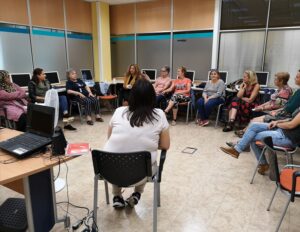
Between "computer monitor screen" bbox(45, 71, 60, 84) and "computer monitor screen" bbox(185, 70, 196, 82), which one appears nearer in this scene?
"computer monitor screen" bbox(45, 71, 60, 84)

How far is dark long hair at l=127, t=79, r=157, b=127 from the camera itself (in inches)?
72.2

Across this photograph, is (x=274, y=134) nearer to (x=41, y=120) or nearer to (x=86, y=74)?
(x=41, y=120)

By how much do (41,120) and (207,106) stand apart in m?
3.71

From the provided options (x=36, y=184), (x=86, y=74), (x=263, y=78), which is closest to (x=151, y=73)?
(x=86, y=74)

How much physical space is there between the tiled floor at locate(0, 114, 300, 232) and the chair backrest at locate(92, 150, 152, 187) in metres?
0.53

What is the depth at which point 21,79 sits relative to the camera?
486 cm

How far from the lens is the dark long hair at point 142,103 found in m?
1.83

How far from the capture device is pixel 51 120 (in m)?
1.79

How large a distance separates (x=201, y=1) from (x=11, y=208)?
5.38 m

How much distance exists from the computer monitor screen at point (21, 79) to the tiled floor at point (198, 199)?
2.39m

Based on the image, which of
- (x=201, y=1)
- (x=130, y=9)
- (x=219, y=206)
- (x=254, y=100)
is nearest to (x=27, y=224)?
(x=219, y=206)

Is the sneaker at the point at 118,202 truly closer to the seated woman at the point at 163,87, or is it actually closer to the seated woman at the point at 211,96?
the seated woman at the point at 211,96

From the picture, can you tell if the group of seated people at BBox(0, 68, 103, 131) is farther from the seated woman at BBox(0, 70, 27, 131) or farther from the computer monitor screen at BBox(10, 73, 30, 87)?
the computer monitor screen at BBox(10, 73, 30, 87)

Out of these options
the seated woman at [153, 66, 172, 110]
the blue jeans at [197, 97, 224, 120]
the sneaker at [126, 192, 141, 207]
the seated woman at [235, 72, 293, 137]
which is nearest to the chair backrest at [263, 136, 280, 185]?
the sneaker at [126, 192, 141, 207]
